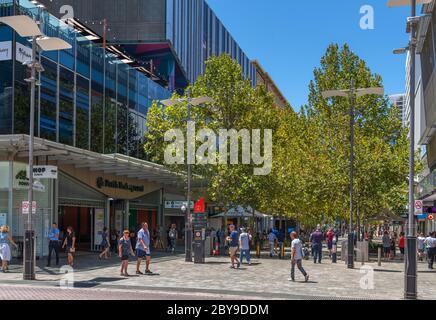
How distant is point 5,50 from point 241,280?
17503mm

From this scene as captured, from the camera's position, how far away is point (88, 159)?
1107 inches

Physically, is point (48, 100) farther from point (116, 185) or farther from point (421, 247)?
point (421, 247)

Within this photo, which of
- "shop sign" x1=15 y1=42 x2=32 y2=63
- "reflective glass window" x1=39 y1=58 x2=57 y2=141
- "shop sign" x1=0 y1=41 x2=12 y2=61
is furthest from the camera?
"reflective glass window" x1=39 y1=58 x2=57 y2=141

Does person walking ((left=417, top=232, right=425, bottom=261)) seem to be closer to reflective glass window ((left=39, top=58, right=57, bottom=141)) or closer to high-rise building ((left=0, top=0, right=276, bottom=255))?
high-rise building ((left=0, top=0, right=276, bottom=255))

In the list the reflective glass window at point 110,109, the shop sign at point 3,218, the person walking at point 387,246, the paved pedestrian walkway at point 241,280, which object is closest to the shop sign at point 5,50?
the shop sign at point 3,218

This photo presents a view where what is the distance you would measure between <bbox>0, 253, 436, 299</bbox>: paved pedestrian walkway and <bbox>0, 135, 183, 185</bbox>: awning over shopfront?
491 centimetres

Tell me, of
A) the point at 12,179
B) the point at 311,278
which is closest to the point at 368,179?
the point at 311,278

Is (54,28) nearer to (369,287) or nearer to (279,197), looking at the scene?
(279,197)

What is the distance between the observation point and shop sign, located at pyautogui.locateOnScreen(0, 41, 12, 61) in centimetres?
2817

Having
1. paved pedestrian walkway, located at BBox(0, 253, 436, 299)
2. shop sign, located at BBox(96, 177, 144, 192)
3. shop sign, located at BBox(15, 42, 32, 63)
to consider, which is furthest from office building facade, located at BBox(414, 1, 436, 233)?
shop sign, located at BBox(15, 42, 32, 63)

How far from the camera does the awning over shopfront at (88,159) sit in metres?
23.2

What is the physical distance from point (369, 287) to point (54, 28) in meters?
24.8

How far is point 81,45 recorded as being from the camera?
36.0 meters

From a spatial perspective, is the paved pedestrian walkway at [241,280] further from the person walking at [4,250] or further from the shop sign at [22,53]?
the shop sign at [22,53]
